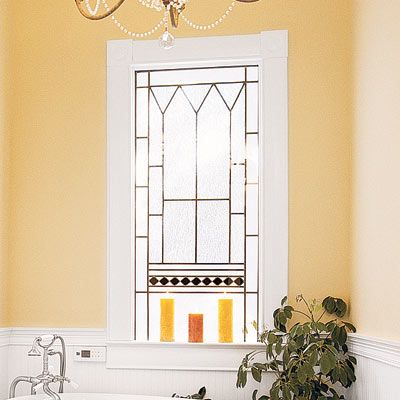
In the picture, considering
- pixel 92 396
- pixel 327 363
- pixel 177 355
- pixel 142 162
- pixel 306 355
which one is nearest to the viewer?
pixel 327 363

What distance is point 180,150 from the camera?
13.0 feet

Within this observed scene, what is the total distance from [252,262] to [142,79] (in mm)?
1095

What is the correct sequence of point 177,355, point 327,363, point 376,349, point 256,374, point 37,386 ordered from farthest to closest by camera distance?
point 177,355 < point 37,386 < point 256,374 < point 327,363 < point 376,349

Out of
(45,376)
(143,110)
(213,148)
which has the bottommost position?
(45,376)

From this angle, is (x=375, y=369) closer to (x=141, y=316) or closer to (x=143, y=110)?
(x=141, y=316)

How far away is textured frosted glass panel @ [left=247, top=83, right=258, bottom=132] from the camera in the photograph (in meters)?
3.91

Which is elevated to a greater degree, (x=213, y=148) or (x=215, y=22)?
(x=215, y=22)

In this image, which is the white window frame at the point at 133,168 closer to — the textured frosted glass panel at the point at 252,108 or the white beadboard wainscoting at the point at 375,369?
the textured frosted glass panel at the point at 252,108

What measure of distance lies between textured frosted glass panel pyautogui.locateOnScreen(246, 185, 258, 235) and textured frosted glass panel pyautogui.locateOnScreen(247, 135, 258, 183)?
2.0 inches

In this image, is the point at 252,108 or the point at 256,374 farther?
the point at 252,108

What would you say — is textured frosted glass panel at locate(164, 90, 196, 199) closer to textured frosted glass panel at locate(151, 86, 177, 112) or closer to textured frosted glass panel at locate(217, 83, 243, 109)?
textured frosted glass panel at locate(151, 86, 177, 112)

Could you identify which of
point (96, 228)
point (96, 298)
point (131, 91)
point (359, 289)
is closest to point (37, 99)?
point (131, 91)

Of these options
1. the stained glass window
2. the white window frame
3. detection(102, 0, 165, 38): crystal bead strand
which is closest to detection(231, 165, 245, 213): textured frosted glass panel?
the stained glass window

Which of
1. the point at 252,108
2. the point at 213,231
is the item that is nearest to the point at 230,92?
the point at 252,108
